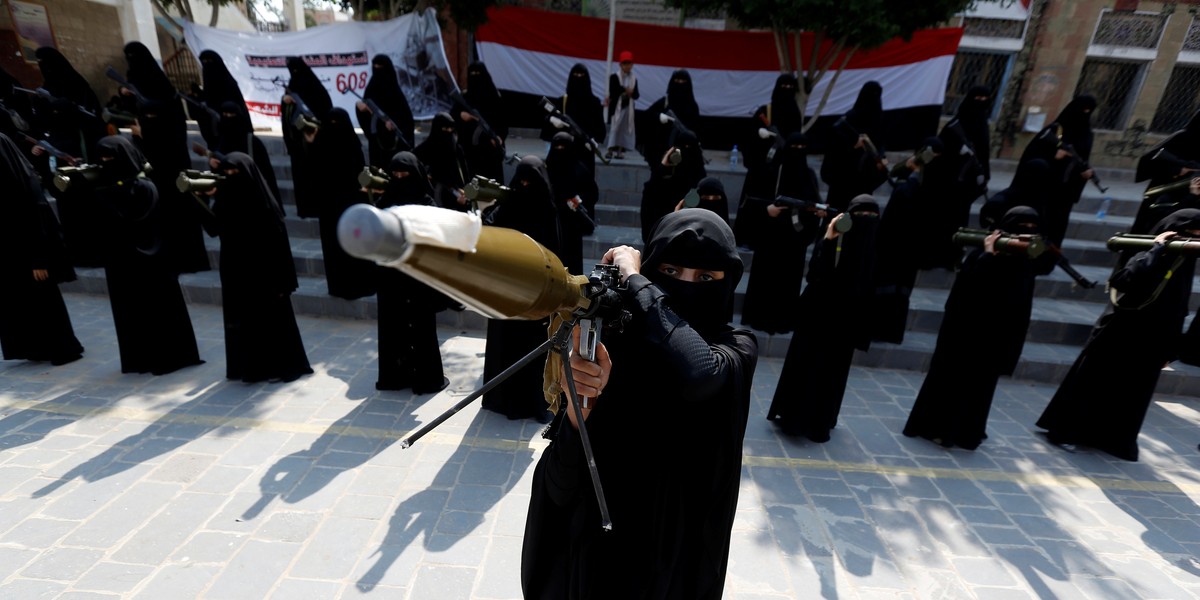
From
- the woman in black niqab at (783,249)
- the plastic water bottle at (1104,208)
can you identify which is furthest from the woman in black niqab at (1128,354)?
the plastic water bottle at (1104,208)

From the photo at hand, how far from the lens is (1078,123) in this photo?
7.77 m

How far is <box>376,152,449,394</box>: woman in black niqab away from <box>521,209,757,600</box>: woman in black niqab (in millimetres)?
3525

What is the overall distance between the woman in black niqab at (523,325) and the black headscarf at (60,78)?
876cm

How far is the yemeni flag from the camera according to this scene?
1151 cm

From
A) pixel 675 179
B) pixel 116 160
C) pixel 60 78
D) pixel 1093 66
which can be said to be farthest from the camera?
pixel 1093 66

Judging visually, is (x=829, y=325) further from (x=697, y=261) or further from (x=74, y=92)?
(x=74, y=92)

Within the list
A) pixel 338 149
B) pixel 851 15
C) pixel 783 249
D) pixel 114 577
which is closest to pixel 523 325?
pixel 114 577

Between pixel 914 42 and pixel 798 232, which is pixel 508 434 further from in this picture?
pixel 914 42

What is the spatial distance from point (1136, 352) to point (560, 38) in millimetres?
10905

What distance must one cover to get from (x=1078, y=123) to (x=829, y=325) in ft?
20.5

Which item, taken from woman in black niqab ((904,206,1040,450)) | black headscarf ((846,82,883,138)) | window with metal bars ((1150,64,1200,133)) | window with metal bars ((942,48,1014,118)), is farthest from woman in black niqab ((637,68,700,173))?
window with metal bars ((1150,64,1200,133))

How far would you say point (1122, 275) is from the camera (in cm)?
459

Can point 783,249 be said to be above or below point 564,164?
below

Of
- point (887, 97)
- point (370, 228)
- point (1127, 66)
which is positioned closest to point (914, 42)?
point (887, 97)
